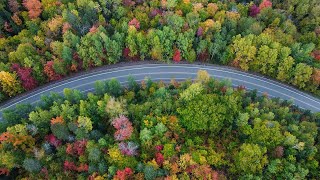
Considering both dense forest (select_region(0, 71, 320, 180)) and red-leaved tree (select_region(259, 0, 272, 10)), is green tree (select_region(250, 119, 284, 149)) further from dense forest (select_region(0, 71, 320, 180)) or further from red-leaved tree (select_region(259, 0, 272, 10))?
red-leaved tree (select_region(259, 0, 272, 10))

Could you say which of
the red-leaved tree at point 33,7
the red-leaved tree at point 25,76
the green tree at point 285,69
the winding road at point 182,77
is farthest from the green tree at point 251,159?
the red-leaved tree at point 33,7

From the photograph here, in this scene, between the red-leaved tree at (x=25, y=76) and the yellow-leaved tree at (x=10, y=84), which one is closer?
the yellow-leaved tree at (x=10, y=84)

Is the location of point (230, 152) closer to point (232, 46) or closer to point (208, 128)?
point (208, 128)

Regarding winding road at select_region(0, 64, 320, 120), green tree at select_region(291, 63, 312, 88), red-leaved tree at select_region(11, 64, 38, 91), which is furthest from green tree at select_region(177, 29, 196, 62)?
red-leaved tree at select_region(11, 64, 38, 91)

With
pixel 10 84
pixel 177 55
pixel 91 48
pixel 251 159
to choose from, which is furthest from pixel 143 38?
pixel 251 159

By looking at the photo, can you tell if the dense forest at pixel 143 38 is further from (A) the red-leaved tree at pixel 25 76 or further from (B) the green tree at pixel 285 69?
(B) the green tree at pixel 285 69
